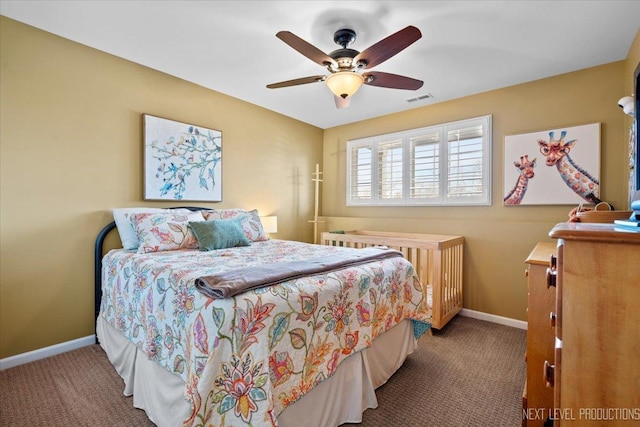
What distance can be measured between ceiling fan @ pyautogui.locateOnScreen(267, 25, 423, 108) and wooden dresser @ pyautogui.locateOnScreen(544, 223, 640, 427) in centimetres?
150

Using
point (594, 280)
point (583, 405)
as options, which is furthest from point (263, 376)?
point (594, 280)

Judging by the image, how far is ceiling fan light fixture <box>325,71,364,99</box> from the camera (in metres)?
2.12

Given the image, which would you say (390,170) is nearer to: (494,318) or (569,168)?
(569,168)

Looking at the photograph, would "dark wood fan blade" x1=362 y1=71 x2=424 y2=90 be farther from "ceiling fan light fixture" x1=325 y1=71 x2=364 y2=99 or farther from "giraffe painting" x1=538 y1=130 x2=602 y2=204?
"giraffe painting" x1=538 y1=130 x2=602 y2=204

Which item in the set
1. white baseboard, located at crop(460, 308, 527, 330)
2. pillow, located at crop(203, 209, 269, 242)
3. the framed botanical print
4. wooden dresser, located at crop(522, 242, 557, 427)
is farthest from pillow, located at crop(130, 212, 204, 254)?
white baseboard, located at crop(460, 308, 527, 330)

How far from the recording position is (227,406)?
1.14 m

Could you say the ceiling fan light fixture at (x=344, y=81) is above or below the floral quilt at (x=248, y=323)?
above

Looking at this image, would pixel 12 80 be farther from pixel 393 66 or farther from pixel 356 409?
pixel 356 409

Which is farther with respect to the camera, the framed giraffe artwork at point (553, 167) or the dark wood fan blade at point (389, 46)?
the framed giraffe artwork at point (553, 167)

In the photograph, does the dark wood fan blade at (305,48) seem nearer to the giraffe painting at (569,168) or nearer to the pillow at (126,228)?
the pillow at (126,228)

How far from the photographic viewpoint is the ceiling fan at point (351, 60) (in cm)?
184

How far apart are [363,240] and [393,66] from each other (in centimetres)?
186

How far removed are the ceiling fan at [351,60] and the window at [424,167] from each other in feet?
4.66

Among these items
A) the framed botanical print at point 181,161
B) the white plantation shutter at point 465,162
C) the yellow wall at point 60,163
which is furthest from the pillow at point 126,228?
the white plantation shutter at point 465,162
